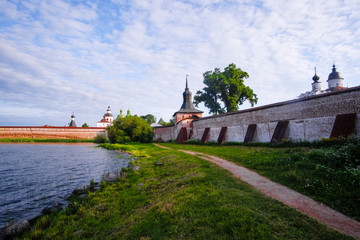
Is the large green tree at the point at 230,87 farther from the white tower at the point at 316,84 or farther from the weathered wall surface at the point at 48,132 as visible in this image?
the weathered wall surface at the point at 48,132

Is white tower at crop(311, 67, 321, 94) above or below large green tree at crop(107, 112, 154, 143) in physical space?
above

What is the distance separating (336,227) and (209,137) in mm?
19250

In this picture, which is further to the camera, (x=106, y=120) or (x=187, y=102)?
(x=106, y=120)

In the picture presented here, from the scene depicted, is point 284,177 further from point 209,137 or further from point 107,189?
point 209,137

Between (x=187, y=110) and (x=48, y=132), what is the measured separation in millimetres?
33711

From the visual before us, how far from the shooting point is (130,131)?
32844 mm

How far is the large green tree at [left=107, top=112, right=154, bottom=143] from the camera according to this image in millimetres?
31725

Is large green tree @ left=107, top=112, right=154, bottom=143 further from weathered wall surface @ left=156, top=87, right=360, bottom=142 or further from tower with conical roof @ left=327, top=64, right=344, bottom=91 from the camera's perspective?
tower with conical roof @ left=327, top=64, right=344, bottom=91

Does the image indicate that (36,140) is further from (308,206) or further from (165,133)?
(308,206)

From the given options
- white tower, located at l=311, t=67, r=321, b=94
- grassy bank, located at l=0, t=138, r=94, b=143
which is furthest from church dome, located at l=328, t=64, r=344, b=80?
grassy bank, located at l=0, t=138, r=94, b=143

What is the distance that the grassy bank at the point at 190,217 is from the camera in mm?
2973

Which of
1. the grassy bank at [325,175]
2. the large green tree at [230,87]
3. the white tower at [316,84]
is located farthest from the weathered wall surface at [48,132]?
the white tower at [316,84]

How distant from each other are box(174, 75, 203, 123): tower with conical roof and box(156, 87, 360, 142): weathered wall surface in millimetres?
12039

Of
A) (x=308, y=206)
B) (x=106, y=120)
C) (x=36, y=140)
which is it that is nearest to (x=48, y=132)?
(x=36, y=140)
